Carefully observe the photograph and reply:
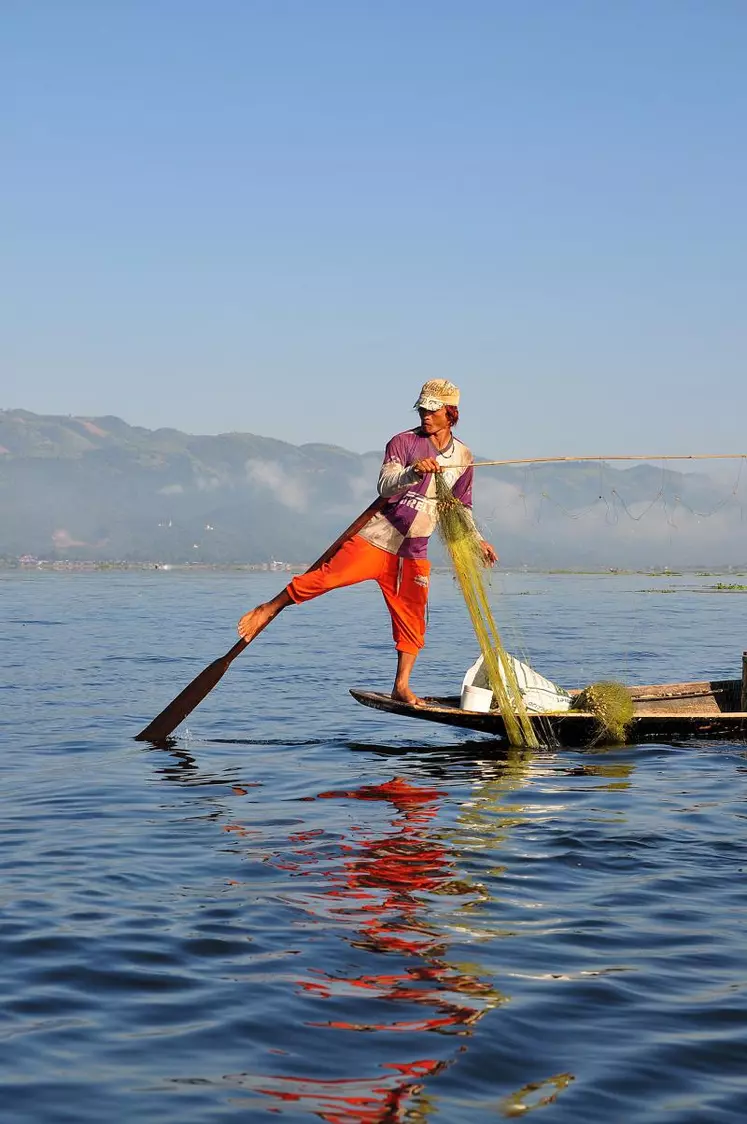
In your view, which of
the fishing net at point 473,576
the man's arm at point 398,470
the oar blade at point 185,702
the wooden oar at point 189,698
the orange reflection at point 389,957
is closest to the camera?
the orange reflection at point 389,957

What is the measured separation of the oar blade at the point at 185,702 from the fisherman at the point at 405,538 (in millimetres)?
692

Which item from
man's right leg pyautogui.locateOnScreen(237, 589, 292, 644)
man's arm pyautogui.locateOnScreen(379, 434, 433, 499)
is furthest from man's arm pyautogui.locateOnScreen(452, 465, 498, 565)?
man's right leg pyautogui.locateOnScreen(237, 589, 292, 644)

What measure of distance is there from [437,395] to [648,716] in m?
3.52

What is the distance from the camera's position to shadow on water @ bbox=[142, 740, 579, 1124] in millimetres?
4129

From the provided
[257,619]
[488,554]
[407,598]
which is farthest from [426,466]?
[257,619]

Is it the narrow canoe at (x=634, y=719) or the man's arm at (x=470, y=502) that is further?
the narrow canoe at (x=634, y=719)

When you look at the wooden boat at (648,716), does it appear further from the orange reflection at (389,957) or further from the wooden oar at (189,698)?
the orange reflection at (389,957)

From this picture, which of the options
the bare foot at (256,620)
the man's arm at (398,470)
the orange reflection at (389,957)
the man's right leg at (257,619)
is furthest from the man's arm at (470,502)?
the orange reflection at (389,957)

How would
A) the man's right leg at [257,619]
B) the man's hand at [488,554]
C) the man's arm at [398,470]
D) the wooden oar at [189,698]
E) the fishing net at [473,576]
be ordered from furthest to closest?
the wooden oar at [189,698] < the man's right leg at [257,619] < the man's hand at [488,554] < the fishing net at [473,576] < the man's arm at [398,470]

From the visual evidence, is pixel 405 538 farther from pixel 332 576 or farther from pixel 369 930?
pixel 369 930

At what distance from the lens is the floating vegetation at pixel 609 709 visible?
36.7 ft

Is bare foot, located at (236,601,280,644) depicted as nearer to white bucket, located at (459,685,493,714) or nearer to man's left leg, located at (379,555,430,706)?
man's left leg, located at (379,555,430,706)

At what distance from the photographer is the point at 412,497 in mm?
10797

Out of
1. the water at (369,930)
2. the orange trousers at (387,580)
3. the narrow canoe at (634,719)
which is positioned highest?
the orange trousers at (387,580)
